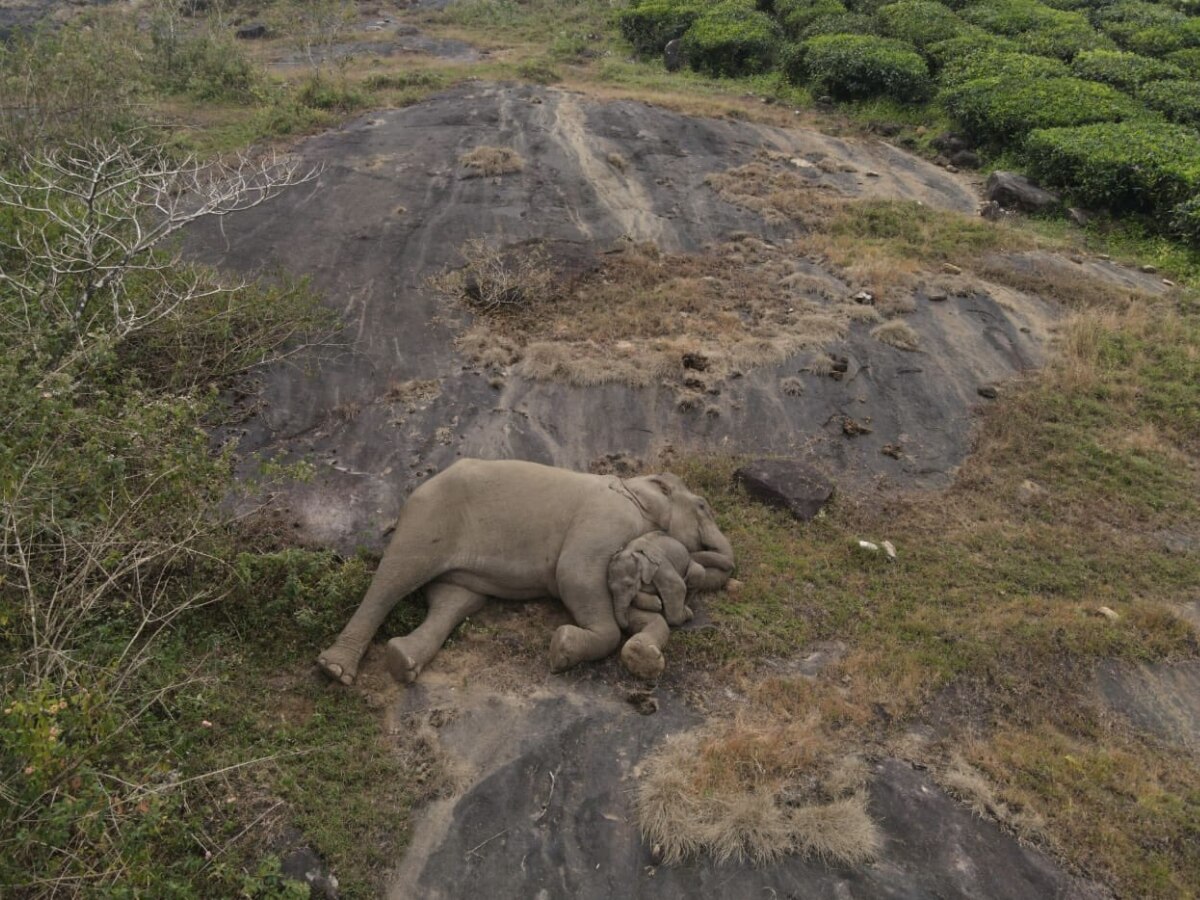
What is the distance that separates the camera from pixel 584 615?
22.1 feet

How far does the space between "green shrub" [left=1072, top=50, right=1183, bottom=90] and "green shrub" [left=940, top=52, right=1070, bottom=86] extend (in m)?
0.60

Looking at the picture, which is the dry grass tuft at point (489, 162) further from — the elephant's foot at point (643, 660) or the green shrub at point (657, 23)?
the green shrub at point (657, 23)

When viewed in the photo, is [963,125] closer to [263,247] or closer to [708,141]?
[708,141]

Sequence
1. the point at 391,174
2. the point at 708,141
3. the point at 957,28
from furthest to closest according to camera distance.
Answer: the point at 957,28, the point at 708,141, the point at 391,174

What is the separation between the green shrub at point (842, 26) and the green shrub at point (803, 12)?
0.44 metres

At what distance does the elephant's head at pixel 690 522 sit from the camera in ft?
24.8

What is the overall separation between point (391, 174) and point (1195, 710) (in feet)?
49.7

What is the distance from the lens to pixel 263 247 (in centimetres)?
1284

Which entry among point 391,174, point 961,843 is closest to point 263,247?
point 391,174

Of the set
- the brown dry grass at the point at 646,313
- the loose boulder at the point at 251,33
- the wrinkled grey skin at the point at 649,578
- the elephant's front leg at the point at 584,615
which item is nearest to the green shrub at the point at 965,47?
the brown dry grass at the point at 646,313

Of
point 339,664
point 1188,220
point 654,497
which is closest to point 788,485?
point 654,497

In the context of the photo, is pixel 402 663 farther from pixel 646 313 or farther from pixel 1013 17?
pixel 1013 17

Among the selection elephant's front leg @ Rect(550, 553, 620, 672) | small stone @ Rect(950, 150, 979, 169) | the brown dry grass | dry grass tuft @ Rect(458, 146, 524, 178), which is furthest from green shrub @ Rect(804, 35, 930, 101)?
elephant's front leg @ Rect(550, 553, 620, 672)

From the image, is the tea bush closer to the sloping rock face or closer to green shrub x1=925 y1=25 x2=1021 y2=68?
green shrub x1=925 y1=25 x2=1021 y2=68
